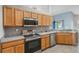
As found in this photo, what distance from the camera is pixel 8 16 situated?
2945 mm

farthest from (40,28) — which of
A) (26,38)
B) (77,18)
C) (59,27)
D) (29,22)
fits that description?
(77,18)

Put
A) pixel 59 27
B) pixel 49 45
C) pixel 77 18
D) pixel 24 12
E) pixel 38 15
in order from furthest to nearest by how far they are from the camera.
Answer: pixel 49 45 < pixel 38 15 < pixel 24 12 < pixel 59 27 < pixel 77 18

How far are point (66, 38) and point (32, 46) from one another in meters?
0.95

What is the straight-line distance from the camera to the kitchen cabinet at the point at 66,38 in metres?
2.89

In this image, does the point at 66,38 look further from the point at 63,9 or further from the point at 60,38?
the point at 63,9

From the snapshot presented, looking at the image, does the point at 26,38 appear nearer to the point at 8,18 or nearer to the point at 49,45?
the point at 8,18

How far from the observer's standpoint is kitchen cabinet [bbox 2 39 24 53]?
2444 mm

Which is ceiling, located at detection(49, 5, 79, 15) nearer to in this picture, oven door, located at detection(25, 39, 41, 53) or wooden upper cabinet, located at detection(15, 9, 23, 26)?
wooden upper cabinet, located at detection(15, 9, 23, 26)

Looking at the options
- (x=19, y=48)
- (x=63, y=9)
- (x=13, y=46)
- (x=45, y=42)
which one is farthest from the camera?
(x=45, y=42)

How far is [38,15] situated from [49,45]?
1.10m

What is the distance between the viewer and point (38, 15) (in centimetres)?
351

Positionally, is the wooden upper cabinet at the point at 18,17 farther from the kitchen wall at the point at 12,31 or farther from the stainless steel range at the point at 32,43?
the stainless steel range at the point at 32,43

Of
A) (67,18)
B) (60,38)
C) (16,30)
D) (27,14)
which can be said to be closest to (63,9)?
(67,18)

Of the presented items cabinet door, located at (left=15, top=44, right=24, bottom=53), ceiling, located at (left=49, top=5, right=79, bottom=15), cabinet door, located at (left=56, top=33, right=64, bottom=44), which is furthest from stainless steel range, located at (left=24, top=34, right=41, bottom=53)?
ceiling, located at (left=49, top=5, right=79, bottom=15)
